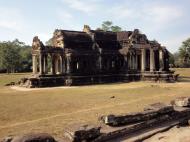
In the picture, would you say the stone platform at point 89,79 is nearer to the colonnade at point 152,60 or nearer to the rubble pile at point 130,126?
the colonnade at point 152,60

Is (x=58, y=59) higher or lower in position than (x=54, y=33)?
lower

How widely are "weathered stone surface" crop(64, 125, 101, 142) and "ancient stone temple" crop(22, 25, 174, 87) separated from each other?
25.0 m

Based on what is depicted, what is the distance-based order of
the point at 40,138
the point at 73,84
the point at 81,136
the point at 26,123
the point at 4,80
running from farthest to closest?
1. the point at 4,80
2. the point at 73,84
3. the point at 26,123
4. the point at 81,136
5. the point at 40,138

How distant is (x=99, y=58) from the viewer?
40.4 m

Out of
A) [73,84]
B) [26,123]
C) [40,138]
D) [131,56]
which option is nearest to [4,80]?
[73,84]

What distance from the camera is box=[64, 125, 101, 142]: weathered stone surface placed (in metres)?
8.24

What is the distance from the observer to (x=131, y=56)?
4112cm

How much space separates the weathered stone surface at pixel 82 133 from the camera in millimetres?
8242

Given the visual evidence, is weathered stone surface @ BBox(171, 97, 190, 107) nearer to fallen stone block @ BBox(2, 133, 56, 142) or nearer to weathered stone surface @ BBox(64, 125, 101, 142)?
weathered stone surface @ BBox(64, 125, 101, 142)

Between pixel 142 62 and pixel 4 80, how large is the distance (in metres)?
18.8

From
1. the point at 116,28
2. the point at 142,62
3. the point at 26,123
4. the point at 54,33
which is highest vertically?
the point at 116,28

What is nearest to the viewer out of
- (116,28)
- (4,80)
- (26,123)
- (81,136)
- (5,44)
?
(81,136)

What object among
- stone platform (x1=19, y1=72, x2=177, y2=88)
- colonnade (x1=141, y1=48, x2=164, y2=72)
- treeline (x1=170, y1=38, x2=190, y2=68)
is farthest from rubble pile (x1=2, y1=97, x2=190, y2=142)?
treeline (x1=170, y1=38, x2=190, y2=68)

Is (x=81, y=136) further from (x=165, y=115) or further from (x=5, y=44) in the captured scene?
(x=5, y=44)
